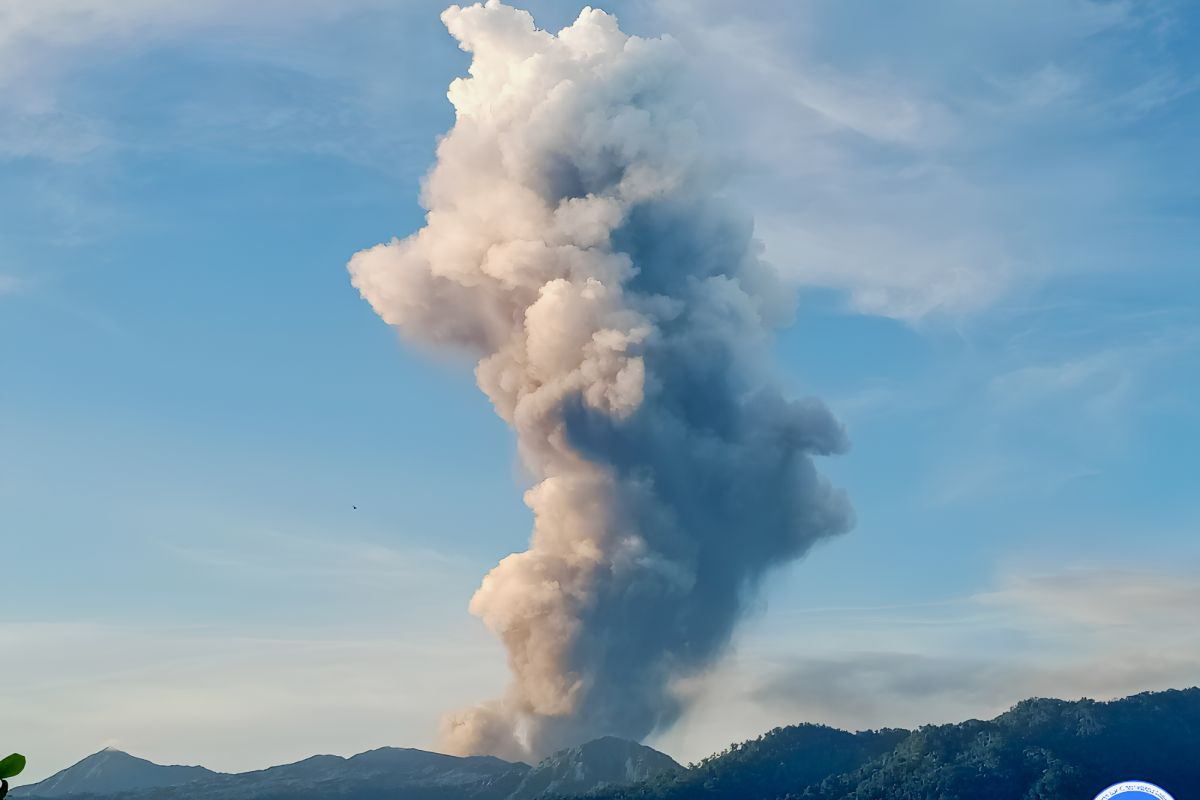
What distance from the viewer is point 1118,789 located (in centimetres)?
2711

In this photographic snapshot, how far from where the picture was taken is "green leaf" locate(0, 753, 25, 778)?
37.6 feet

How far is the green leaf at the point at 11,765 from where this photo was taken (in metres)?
11.5

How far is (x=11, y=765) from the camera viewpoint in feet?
38.3

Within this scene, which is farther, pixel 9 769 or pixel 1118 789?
pixel 1118 789

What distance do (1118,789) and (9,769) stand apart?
2311 centimetres

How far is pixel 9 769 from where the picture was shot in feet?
38.1
